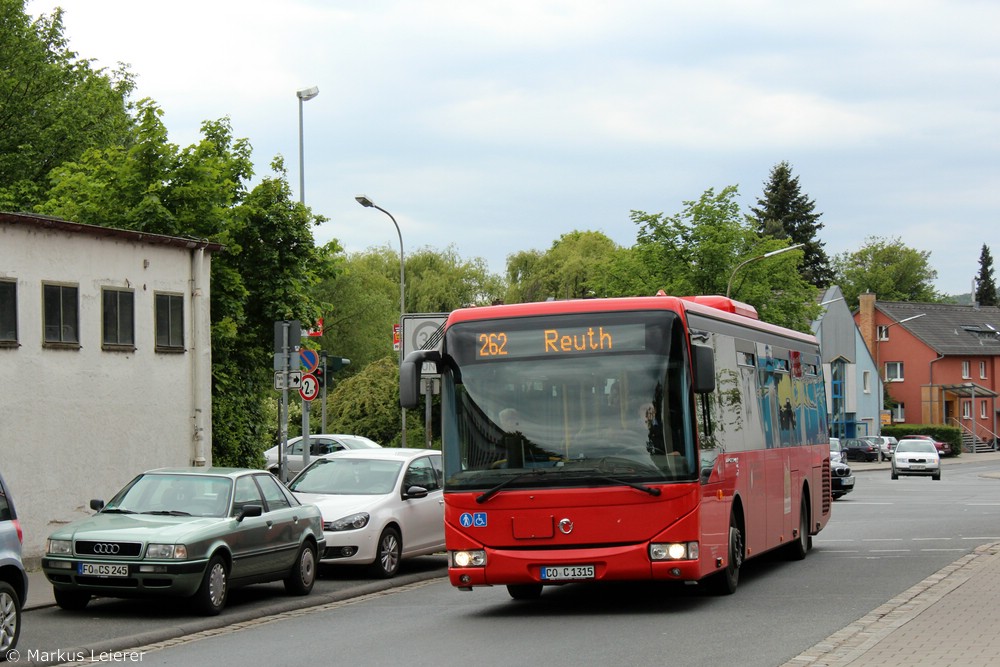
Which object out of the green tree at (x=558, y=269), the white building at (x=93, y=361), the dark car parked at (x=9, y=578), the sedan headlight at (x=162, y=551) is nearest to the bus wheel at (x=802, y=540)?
the sedan headlight at (x=162, y=551)

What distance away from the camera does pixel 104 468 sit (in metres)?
20.5

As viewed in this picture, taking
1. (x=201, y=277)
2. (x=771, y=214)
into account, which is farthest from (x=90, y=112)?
(x=771, y=214)

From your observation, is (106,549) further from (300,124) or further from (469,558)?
(300,124)

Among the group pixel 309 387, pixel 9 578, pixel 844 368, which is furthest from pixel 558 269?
pixel 9 578

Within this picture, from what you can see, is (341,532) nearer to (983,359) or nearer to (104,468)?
(104,468)

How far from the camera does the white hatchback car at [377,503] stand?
58.3 feet

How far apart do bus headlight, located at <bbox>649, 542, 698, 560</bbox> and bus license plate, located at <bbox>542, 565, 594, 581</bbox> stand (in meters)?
0.60

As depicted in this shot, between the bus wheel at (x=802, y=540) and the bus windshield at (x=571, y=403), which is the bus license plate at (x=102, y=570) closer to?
the bus windshield at (x=571, y=403)

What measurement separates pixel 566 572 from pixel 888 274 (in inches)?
4941

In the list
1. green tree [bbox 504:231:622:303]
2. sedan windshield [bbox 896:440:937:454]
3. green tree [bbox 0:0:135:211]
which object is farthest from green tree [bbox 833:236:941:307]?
green tree [bbox 0:0:135:211]

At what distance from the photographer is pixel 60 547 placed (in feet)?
44.6

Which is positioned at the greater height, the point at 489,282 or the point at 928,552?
the point at 489,282

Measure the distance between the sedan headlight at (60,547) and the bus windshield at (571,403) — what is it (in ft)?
12.4

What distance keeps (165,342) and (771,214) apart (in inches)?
3587
